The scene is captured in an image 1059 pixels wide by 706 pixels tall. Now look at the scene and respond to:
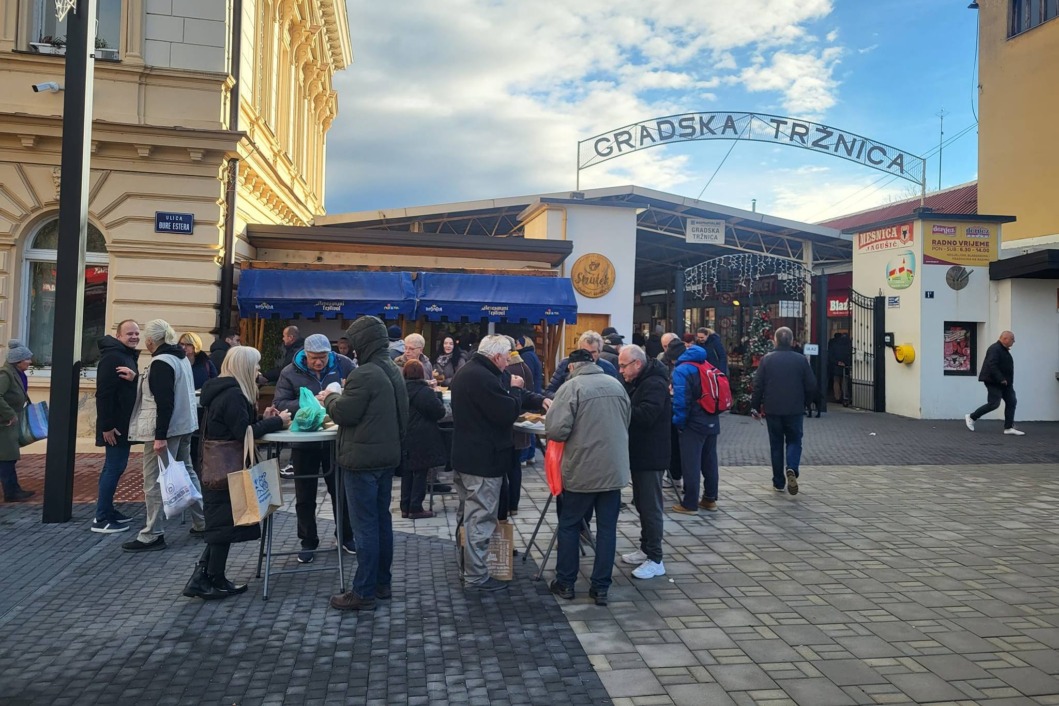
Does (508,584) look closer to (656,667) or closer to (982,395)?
(656,667)

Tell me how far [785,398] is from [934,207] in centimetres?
2314

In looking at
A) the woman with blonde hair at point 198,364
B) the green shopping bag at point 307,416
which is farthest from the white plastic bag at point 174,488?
the woman with blonde hair at point 198,364

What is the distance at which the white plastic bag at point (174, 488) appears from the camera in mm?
5582

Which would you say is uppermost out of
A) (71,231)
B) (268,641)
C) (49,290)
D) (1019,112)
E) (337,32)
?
(337,32)

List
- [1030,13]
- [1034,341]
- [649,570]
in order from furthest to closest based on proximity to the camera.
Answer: [1030,13]
[1034,341]
[649,570]

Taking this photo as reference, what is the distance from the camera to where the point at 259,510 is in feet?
15.6

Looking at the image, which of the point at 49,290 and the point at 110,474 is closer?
the point at 110,474

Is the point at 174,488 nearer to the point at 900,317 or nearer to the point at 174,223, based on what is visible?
the point at 174,223

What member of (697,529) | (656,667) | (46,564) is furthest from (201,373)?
(656,667)

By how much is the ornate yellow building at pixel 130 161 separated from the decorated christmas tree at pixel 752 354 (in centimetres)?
1093

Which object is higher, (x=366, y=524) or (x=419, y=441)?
(x=419, y=441)

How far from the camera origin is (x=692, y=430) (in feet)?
23.7

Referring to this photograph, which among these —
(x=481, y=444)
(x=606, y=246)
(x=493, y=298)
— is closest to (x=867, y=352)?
(x=606, y=246)

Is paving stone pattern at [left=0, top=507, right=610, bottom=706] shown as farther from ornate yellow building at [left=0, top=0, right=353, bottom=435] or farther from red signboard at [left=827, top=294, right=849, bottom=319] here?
red signboard at [left=827, top=294, right=849, bottom=319]
